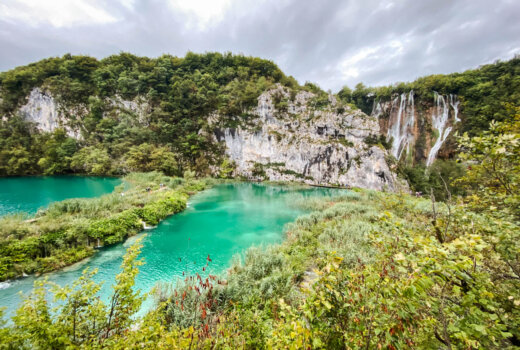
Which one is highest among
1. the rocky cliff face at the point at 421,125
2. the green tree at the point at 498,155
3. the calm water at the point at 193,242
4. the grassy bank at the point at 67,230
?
the rocky cliff face at the point at 421,125

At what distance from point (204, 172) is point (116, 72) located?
2856 cm

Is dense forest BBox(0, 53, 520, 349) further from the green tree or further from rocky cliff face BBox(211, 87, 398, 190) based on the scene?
rocky cliff face BBox(211, 87, 398, 190)

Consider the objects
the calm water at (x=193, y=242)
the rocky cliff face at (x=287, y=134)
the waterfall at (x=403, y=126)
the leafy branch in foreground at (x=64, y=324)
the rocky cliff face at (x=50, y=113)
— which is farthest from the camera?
the rocky cliff face at (x=50, y=113)

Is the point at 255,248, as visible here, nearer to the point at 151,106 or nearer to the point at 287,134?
the point at 287,134

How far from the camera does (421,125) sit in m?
31.6

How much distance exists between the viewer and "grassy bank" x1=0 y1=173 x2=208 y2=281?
6820mm

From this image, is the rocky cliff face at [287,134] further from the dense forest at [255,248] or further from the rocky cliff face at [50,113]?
the dense forest at [255,248]

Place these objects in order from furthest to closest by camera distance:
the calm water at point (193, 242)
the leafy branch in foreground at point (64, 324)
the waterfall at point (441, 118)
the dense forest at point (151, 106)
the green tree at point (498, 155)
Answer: the waterfall at point (441, 118) < the dense forest at point (151, 106) < the calm water at point (193, 242) < the leafy branch in foreground at point (64, 324) < the green tree at point (498, 155)

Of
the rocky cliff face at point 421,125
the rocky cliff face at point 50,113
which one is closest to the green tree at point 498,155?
the rocky cliff face at point 421,125

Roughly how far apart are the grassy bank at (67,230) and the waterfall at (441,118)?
37768 mm

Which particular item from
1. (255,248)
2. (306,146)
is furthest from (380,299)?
(306,146)

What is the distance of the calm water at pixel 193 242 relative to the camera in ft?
22.0

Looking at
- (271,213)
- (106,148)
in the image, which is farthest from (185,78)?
(271,213)

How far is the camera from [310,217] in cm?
1166
